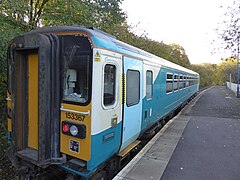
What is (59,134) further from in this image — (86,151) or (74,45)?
(74,45)

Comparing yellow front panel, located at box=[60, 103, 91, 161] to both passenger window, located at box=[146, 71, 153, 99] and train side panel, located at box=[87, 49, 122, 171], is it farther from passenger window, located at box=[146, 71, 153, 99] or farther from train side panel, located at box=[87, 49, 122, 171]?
passenger window, located at box=[146, 71, 153, 99]

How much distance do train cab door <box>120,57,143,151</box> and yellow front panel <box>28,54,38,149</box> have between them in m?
1.63

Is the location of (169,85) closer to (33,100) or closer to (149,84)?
(149,84)

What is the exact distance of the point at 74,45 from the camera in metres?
2.99

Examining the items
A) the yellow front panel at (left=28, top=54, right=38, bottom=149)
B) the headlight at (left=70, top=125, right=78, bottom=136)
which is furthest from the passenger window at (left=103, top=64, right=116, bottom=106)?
the yellow front panel at (left=28, top=54, right=38, bottom=149)

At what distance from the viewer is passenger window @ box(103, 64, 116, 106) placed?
3.20 meters

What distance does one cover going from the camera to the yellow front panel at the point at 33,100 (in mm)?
3318

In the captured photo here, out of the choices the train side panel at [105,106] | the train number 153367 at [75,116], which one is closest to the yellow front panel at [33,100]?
the train number 153367 at [75,116]

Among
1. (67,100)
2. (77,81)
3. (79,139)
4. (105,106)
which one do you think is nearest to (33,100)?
(67,100)

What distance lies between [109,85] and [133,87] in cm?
116

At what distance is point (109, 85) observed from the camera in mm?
3334

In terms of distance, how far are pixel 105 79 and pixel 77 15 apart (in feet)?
17.6

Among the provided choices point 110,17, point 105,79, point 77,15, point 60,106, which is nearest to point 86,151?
point 60,106

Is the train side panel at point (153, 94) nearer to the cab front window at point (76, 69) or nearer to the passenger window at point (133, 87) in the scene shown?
the passenger window at point (133, 87)
